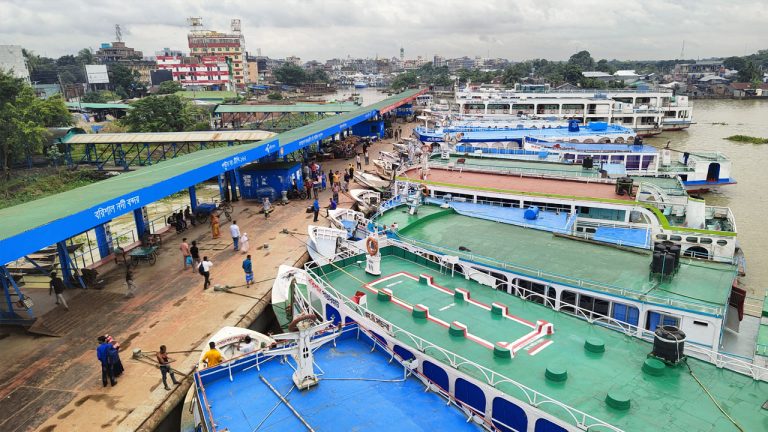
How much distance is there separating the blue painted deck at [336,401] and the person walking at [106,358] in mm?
3764

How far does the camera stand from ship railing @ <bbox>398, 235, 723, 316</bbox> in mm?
11609

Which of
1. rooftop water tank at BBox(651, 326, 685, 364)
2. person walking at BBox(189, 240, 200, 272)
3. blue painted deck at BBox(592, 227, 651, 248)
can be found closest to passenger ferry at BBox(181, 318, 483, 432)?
rooftop water tank at BBox(651, 326, 685, 364)

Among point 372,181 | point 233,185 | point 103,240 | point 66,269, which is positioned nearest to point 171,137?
point 233,185

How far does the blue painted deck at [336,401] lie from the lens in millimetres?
8711

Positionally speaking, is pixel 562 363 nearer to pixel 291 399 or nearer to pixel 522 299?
pixel 522 299

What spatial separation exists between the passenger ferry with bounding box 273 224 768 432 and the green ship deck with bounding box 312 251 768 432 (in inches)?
1.1

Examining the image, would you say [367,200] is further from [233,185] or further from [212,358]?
[212,358]

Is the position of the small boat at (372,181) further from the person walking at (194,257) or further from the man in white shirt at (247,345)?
the man in white shirt at (247,345)

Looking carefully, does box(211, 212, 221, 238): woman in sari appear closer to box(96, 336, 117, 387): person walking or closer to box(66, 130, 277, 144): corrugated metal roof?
box(96, 336, 117, 387): person walking

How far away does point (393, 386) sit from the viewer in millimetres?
9727

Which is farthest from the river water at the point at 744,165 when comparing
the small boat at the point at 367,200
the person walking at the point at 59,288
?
the person walking at the point at 59,288

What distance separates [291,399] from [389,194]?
2057 centimetres

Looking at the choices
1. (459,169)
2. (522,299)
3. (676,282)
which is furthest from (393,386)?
(459,169)

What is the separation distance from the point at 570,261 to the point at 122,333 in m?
14.3
